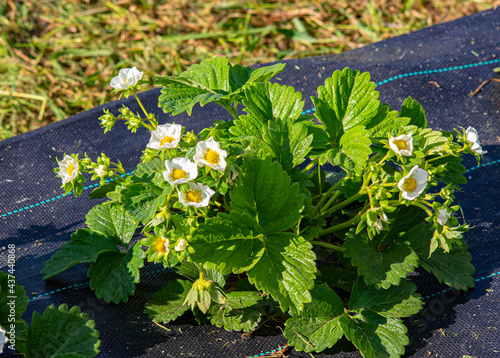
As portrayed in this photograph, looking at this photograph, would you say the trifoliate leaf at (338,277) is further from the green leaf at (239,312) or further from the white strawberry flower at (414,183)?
the white strawberry flower at (414,183)

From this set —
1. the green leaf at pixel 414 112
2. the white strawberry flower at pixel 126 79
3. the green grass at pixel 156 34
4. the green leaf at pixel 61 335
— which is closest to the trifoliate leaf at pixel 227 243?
the green leaf at pixel 61 335

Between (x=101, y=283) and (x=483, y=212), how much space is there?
1.42 meters

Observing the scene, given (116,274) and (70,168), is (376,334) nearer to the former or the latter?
(116,274)

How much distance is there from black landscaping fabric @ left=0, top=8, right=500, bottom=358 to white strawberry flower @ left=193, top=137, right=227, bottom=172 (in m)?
0.59

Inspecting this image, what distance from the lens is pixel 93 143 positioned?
2.08m

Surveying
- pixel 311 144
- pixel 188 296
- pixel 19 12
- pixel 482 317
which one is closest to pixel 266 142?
pixel 311 144

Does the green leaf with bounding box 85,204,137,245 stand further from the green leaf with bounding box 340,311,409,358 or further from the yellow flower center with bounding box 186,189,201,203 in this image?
the green leaf with bounding box 340,311,409,358

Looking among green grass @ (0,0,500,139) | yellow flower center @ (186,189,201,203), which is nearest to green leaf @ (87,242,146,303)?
yellow flower center @ (186,189,201,203)

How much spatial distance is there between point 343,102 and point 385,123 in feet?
0.48

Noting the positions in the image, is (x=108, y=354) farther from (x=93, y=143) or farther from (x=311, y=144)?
(x=93, y=143)

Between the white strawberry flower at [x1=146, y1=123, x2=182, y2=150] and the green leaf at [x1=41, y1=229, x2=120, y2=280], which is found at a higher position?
the white strawberry flower at [x1=146, y1=123, x2=182, y2=150]

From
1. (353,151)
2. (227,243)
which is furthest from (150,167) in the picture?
(353,151)

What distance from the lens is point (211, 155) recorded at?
1.17 meters

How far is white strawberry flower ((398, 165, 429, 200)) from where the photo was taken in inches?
46.7
